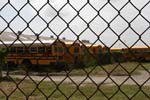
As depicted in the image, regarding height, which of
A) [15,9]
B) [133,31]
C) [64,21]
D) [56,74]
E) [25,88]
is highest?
[15,9]

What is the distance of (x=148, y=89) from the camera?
555 inches

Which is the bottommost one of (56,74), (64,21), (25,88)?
(56,74)

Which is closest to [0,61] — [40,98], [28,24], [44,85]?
[44,85]

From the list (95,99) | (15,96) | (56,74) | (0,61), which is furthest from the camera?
(56,74)

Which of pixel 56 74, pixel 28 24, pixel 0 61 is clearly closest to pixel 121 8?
pixel 28 24

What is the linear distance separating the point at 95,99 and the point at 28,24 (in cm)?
861

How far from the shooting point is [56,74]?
22.9m

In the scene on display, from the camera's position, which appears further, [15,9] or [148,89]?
[148,89]

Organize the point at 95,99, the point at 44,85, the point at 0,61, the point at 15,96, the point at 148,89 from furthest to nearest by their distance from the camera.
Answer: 1. the point at 0,61
2. the point at 44,85
3. the point at 148,89
4. the point at 15,96
5. the point at 95,99

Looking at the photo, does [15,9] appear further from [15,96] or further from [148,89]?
[148,89]

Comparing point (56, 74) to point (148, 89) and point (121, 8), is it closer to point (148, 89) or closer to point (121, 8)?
point (148, 89)

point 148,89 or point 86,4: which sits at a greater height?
point 86,4

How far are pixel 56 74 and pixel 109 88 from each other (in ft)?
28.8

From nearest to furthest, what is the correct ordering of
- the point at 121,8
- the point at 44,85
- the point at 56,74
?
1. the point at 121,8
2. the point at 44,85
3. the point at 56,74
